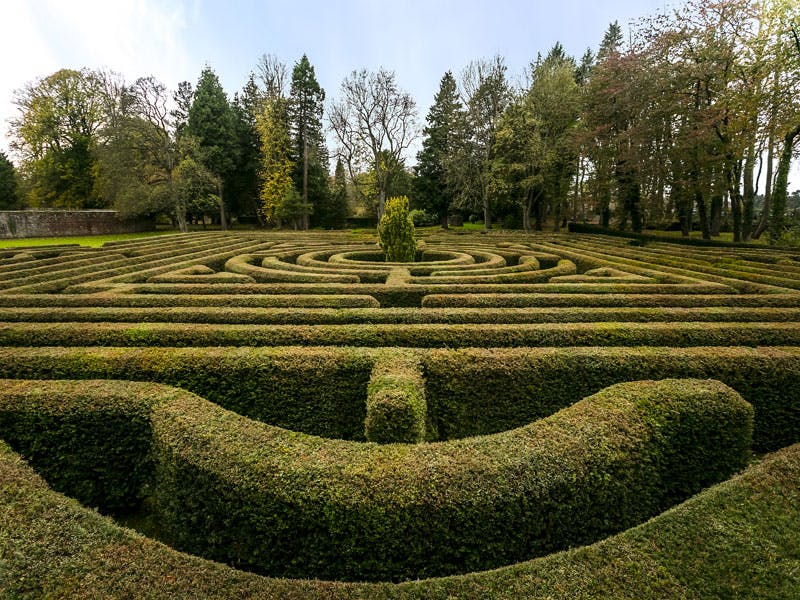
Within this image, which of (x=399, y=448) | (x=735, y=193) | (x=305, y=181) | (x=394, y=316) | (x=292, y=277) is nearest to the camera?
(x=399, y=448)

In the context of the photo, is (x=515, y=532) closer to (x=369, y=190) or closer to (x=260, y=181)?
(x=369, y=190)

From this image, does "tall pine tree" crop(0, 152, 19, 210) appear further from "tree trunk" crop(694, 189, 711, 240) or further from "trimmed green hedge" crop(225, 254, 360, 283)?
"tree trunk" crop(694, 189, 711, 240)

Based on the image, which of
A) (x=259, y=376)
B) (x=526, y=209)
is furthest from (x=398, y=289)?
(x=526, y=209)

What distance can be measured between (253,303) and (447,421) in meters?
5.04

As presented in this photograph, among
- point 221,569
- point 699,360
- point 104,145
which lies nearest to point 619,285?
point 699,360

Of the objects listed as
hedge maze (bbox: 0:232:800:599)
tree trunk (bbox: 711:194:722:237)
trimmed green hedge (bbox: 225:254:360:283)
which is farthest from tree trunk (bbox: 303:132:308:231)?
tree trunk (bbox: 711:194:722:237)

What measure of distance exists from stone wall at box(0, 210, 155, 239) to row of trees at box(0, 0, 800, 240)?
3333 millimetres

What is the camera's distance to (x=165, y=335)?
21.6 ft

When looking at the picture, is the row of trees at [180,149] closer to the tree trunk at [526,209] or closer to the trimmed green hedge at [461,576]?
the tree trunk at [526,209]

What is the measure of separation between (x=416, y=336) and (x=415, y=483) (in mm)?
3397

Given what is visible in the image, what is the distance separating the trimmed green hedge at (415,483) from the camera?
3.27 metres

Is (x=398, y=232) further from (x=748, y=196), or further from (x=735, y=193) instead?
(x=748, y=196)

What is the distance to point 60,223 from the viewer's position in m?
34.0

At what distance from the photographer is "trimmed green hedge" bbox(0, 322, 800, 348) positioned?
650 cm
